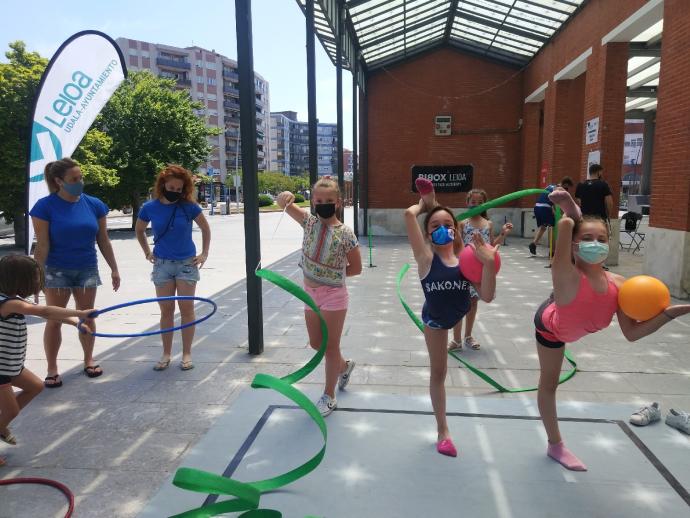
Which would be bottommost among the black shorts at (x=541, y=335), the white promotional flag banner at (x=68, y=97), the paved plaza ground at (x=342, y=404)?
the paved plaza ground at (x=342, y=404)

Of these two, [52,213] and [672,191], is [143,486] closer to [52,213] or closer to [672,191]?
[52,213]

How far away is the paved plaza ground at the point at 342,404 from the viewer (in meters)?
2.78

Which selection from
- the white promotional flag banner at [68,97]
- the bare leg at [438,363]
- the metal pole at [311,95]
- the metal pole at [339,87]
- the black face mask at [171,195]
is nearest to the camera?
the bare leg at [438,363]

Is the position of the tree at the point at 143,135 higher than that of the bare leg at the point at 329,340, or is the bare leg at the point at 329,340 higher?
the tree at the point at 143,135

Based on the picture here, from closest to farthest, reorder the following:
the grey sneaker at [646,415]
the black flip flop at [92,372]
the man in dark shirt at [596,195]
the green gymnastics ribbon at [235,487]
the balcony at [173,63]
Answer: the green gymnastics ribbon at [235,487]
the grey sneaker at [646,415]
the black flip flop at [92,372]
the man in dark shirt at [596,195]
the balcony at [173,63]

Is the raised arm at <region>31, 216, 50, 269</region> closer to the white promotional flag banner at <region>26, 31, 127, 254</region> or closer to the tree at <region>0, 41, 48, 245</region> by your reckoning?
the white promotional flag banner at <region>26, 31, 127, 254</region>

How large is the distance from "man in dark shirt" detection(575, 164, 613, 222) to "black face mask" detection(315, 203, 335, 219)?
7.32 meters

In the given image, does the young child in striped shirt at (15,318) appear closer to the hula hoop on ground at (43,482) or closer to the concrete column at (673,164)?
the hula hoop on ground at (43,482)

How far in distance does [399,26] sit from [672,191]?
9.65 meters

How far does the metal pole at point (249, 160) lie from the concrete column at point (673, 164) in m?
6.50

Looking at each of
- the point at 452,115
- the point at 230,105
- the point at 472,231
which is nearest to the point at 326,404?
the point at 472,231

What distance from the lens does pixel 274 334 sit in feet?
19.6

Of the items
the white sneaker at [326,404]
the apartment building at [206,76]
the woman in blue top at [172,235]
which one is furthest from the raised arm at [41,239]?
the apartment building at [206,76]

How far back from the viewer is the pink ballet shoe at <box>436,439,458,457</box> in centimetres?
312
